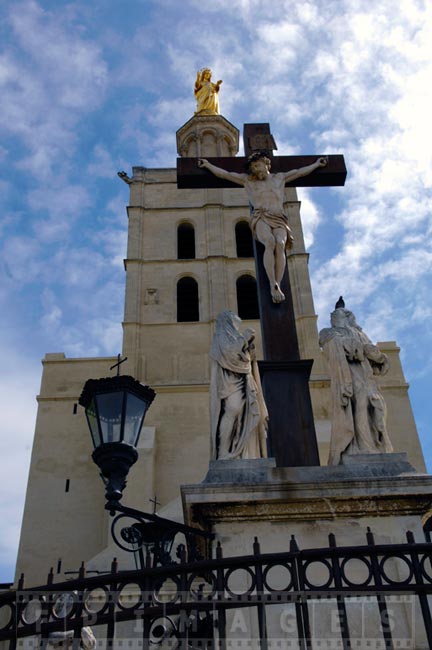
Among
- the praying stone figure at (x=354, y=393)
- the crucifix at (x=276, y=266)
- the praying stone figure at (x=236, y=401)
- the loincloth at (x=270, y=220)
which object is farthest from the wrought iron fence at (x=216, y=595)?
the loincloth at (x=270, y=220)

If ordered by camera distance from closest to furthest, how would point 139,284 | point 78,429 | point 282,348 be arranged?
point 282,348 → point 78,429 → point 139,284

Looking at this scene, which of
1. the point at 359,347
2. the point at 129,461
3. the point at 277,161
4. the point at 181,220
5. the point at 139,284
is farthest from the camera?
the point at 181,220

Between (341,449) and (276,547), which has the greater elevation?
(341,449)

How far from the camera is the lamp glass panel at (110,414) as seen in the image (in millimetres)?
5457

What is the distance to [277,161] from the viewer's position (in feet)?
26.8

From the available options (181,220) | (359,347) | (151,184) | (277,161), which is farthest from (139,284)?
(359,347)

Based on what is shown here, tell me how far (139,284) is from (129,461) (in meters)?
23.2

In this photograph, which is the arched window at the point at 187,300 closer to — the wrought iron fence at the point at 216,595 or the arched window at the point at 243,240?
the arched window at the point at 243,240

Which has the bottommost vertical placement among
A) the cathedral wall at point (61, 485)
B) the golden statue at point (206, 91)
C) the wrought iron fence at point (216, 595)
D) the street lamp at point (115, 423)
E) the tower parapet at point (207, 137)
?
the wrought iron fence at point (216, 595)

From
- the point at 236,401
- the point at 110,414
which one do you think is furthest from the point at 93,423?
the point at 236,401

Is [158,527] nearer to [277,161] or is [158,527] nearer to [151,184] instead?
[277,161]

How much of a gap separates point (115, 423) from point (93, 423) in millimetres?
232

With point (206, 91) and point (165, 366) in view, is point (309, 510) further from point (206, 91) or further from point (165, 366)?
point (206, 91)

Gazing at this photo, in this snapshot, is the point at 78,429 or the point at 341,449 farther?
the point at 78,429
